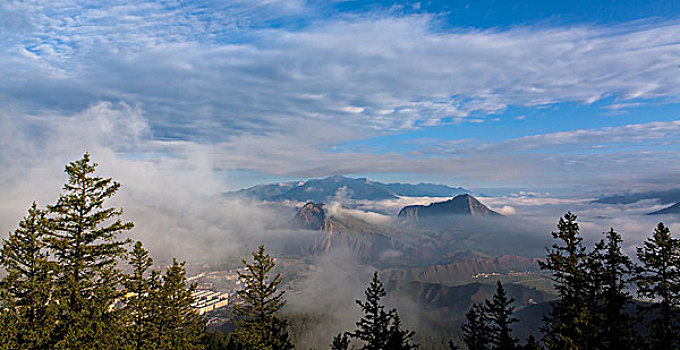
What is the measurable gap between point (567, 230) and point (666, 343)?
24.4 ft

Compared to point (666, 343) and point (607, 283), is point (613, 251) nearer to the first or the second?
point (607, 283)

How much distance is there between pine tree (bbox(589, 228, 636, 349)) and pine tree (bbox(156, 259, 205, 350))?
25.3 meters

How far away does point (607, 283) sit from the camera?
2272 cm

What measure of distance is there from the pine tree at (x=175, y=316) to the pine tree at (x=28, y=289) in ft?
29.3

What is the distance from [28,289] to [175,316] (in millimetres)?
11527

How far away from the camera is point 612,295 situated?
2136cm

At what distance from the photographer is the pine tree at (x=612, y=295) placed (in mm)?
18531

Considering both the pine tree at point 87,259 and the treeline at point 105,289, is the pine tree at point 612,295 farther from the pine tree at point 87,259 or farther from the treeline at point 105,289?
the pine tree at point 87,259

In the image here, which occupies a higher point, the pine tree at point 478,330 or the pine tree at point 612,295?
the pine tree at point 612,295

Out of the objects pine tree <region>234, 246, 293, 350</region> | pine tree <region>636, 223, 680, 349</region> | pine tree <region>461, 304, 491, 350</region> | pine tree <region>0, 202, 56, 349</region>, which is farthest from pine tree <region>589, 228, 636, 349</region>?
pine tree <region>0, 202, 56, 349</region>

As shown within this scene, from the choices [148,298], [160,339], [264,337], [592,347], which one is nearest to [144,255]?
[148,298]

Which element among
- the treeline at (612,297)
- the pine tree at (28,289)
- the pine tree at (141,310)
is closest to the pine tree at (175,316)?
the pine tree at (141,310)

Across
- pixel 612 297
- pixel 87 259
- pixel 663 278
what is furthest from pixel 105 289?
pixel 663 278

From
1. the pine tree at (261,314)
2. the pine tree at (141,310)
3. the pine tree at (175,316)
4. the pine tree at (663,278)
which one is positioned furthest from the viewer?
the pine tree at (261,314)
